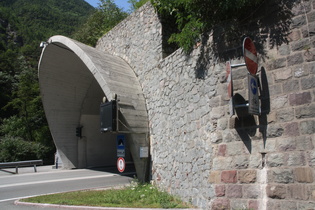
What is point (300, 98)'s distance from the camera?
550 cm

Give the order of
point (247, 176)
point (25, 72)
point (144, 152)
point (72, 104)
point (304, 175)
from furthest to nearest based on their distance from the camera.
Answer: point (25, 72), point (72, 104), point (144, 152), point (247, 176), point (304, 175)

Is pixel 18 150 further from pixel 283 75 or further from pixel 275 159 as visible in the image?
pixel 283 75

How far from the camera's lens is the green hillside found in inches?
1112

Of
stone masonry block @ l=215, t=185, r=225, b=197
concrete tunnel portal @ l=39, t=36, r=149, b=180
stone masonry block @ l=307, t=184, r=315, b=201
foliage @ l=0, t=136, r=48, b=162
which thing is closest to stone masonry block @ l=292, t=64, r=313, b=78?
stone masonry block @ l=307, t=184, r=315, b=201

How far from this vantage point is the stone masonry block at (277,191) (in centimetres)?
539

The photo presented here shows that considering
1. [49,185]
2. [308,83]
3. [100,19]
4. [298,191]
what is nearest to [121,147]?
[49,185]

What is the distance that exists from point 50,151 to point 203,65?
83.3 feet

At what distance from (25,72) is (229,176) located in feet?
129

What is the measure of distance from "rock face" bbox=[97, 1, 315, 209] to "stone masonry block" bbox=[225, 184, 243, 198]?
0.06 feet

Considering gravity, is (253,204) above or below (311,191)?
below

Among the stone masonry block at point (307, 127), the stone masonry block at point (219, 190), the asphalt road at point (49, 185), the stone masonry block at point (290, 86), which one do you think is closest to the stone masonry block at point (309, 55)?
the stone masonry block at point (290, 86)

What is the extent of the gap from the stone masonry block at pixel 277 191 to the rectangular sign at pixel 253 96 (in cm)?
135

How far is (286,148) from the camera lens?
5.50 m

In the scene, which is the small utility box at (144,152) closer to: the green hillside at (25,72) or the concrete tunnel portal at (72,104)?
the concrete tunnel portal at (72,104)
